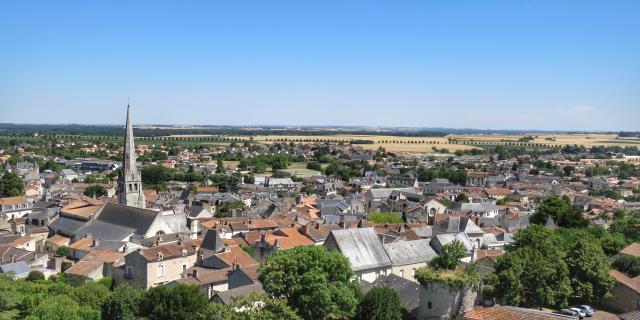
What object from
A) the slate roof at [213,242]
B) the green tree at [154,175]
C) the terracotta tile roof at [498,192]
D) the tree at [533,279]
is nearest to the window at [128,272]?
the slate roof at [213,242]

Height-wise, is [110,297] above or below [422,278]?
below

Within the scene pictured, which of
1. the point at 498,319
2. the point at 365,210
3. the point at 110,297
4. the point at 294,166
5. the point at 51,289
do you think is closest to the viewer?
the point at 498,319

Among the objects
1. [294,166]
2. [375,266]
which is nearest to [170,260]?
[375,266]

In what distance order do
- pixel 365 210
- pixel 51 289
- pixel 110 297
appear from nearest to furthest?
pixel 110 297, pixel 51 289, pixel 365 210

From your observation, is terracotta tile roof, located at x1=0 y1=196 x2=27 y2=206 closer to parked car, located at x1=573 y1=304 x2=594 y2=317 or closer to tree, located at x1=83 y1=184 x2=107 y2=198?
tree, located at x1=83 y1=184 x2=107 y2=198

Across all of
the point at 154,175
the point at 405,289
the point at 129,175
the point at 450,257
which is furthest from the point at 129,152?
the point at 154,175

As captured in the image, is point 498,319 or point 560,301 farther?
point 560,301

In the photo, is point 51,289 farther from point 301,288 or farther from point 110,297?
point 301,288
